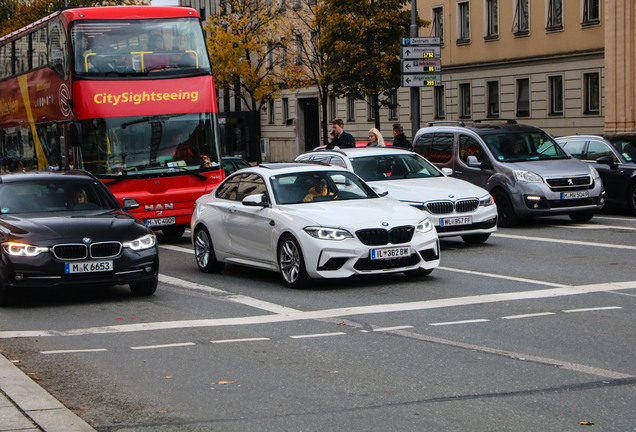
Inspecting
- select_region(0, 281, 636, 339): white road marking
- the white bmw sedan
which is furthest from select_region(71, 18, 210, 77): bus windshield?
select_region(0, 281, 636, 339): white road marking

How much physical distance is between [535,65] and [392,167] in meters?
28.1

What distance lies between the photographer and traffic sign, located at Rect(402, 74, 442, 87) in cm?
3108

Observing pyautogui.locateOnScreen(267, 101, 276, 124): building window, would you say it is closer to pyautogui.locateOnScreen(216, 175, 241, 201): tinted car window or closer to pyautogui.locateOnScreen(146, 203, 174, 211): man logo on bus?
pyautogui.locateOnScreen(146, 203, 174, 211): man logo on bus

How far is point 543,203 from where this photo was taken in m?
19.8

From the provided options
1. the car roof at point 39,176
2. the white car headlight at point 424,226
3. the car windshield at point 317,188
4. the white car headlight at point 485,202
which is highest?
the car roof at point 39,176

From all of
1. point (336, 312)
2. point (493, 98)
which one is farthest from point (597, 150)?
point (493, 98)

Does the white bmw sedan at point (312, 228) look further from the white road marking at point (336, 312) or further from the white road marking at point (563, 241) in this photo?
the white road marking at point (563, 241)

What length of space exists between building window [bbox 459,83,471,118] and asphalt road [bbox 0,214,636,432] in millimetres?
35749

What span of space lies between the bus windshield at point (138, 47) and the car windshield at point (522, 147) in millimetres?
5798

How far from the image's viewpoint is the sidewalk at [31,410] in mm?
6051

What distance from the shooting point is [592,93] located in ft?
136

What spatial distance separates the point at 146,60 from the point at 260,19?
40626 mm

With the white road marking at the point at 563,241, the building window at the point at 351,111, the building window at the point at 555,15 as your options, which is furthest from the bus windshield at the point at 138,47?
the building window at the point at 351,111

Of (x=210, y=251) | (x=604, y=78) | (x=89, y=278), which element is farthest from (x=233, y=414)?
(x=604, y=78)
